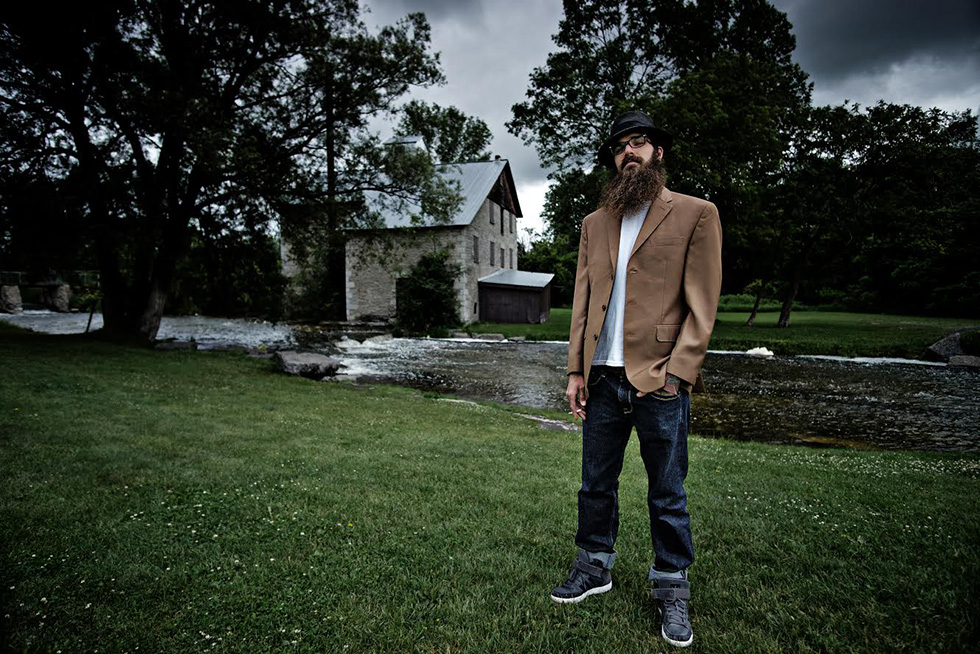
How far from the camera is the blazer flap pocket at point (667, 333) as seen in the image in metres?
2.62

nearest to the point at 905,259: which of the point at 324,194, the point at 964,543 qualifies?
the point at 324,194

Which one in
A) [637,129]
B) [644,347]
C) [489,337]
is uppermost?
[637,129]

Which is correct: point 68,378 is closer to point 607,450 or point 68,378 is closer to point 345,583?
point 345,583

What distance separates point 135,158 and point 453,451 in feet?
47.2

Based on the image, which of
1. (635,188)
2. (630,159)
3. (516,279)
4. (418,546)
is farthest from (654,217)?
(516,279)

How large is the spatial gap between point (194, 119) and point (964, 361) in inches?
909

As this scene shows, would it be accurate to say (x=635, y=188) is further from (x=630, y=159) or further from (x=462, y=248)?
(x=462, y=248)

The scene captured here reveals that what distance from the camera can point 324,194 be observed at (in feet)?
51.5

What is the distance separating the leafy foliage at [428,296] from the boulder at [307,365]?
14590mm

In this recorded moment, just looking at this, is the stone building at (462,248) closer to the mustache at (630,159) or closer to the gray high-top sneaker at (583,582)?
the mustache at (630,159)

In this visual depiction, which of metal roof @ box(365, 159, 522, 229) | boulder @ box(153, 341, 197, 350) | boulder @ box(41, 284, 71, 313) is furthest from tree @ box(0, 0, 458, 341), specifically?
boulder @ box(41, 284, 71, 313)

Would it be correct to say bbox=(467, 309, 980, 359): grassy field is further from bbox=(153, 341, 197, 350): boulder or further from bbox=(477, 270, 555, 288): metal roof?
bbox=(153, 341, 197, 350): boulder

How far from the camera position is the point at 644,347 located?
264 cm

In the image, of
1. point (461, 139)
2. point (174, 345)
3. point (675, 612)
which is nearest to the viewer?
point (675, 612)
